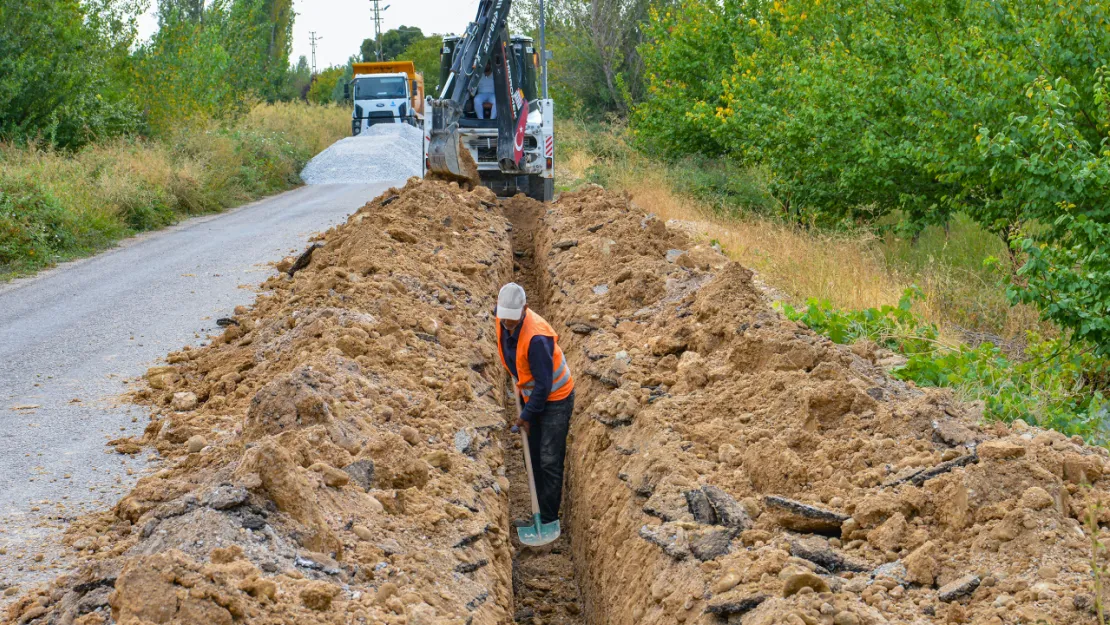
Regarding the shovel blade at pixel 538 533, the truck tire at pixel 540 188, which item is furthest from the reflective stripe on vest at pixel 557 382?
the truck tire at pixel 540 188

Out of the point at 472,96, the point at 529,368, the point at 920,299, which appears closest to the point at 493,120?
the point at 472,96

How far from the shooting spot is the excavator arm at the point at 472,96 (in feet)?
48.5

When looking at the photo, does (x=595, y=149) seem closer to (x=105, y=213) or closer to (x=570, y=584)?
(x=105, y=213)

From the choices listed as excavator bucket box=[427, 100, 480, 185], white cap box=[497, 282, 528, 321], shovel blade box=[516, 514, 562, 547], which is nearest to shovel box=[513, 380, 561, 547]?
shovel blade box=[516, 514, 562, 547]

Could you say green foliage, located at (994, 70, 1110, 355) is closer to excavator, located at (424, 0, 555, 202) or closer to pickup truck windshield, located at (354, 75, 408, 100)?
excavator, located at (424, 0, 555, 202)

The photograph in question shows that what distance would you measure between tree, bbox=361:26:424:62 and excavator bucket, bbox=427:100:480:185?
60.9 meters

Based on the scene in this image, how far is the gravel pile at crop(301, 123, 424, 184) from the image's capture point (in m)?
26.9

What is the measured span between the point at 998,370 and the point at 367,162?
23.2 m

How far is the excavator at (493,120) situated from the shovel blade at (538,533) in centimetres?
919

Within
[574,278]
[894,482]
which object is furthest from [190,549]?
[574,278]

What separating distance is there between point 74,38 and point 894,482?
19019 mm

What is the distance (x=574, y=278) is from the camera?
1031 centimetres

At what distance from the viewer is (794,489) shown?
4980 mm

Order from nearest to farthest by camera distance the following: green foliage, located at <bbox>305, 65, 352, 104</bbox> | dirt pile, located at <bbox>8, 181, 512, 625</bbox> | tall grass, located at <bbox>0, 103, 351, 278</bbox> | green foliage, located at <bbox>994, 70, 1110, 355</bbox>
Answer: dirt pile, located at <bbox>8, 181, 512, 625</bbox> < green foliage, located at <bbox>994, 70, 1110, 355</bbox> < tall grass, located at <bbox>0, 103, 351, 278</bbox> < green foliage, located at <bbox>305, 65, 352, 104</bbox>
